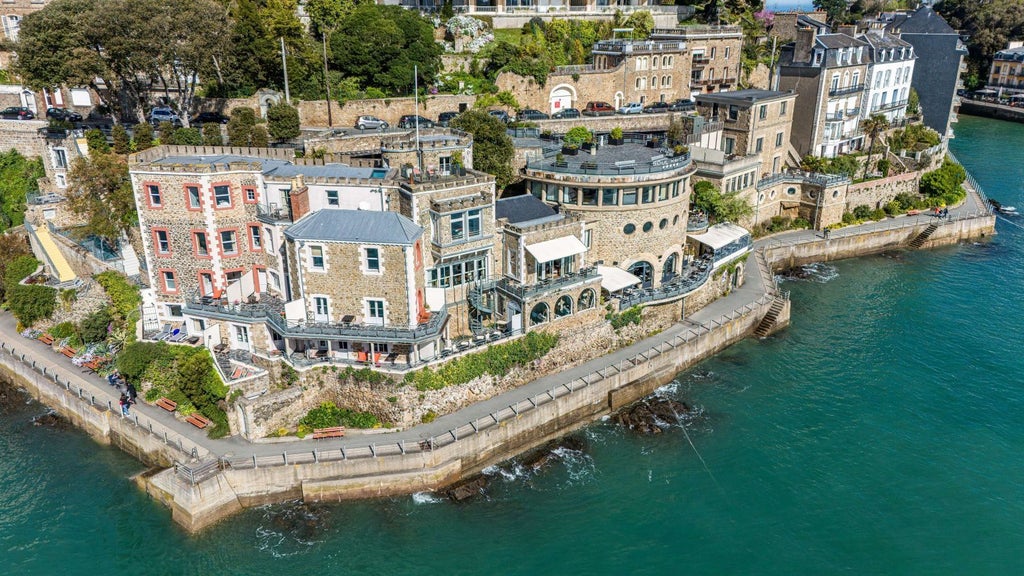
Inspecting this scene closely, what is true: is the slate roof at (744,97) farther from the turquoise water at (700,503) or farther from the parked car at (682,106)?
the turquoise water at (700,503)

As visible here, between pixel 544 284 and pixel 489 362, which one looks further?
pixel 544 284

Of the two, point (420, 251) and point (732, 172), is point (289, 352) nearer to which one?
point (420, 251)

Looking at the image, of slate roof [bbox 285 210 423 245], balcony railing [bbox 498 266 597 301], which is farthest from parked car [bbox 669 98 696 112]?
slate roof [bbox 285 210 423 245]

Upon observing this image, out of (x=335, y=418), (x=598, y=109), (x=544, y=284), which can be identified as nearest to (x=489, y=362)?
(x=544, y=284)

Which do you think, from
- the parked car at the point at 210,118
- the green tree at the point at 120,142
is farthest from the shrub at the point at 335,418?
the parked car at the point at 210,118

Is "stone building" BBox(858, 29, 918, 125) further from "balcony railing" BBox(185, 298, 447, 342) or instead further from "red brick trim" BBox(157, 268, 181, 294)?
"red brick trim" BBox(157, 268, 181, 294)

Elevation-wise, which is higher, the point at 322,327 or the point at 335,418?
the point at 322,327

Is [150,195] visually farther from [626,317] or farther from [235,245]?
[626,317]
